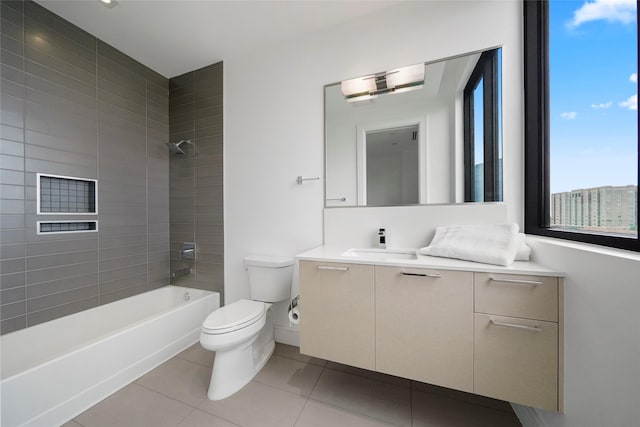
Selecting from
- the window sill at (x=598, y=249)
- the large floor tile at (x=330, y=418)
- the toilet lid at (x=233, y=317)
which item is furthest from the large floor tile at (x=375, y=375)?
the window sill at (x=598, y=249)

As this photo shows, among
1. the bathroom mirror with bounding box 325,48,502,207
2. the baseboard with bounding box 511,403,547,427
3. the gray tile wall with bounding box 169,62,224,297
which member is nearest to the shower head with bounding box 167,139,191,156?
the gray tile wall with bounding box 169,62,224,297

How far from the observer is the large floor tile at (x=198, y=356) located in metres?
1.65

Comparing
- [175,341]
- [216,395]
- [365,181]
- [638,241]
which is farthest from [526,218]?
[175,341]

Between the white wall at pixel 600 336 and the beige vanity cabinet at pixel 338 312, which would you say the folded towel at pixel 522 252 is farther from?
the beige vanity cabinet at pixel 338 312

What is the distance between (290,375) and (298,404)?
25 cm

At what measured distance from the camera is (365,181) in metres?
1.64

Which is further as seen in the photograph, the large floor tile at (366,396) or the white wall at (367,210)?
the large floor tile at (366,396)

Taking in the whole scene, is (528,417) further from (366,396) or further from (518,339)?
(366,396)

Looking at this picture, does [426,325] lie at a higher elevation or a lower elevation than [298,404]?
higher

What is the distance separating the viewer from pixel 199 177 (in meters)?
2.20

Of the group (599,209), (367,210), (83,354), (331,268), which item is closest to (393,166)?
(367,210)

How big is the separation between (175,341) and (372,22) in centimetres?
284

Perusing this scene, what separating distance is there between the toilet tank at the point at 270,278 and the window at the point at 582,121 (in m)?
1.60

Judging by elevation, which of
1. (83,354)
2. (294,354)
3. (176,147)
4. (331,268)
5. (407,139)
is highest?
(176,147)
